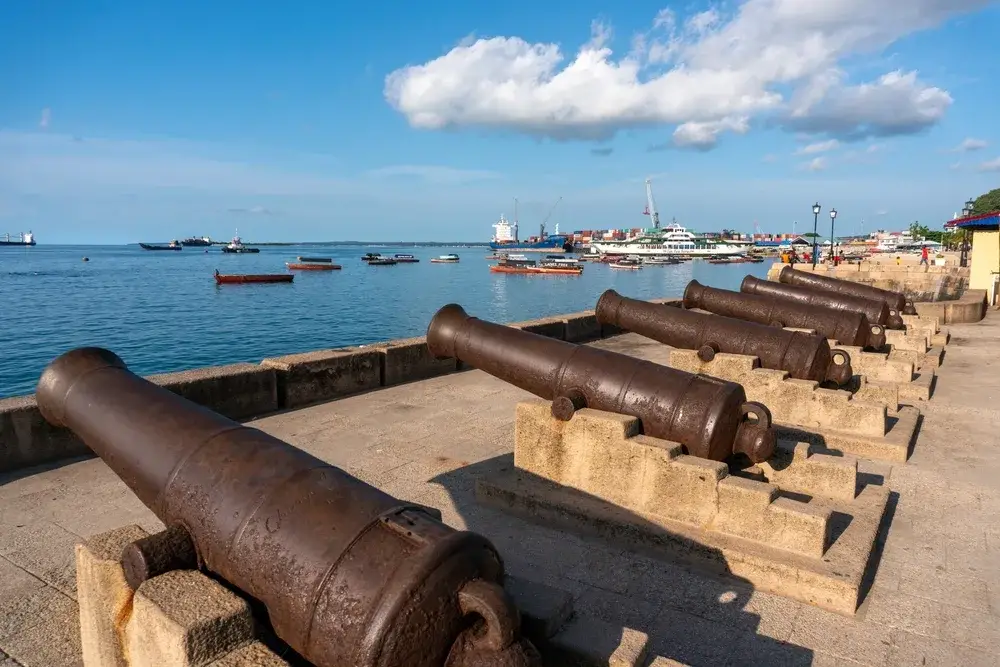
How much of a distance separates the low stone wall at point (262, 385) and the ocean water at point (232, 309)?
1899 centimetres

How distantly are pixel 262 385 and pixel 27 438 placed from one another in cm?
216

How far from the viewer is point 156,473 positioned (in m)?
2.72

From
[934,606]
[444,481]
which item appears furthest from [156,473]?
[934,606]

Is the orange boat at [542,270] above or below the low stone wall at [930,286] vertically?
below

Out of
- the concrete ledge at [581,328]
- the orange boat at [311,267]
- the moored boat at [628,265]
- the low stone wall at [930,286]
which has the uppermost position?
the concrete ledge at [581,328]

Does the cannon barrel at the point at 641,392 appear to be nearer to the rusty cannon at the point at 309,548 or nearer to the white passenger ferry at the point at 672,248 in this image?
the rusty cannon at the point at 309,548

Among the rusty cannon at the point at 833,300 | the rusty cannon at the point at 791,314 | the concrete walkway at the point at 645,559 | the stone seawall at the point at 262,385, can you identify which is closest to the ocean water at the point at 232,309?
the stone seawall at the point at 262,385

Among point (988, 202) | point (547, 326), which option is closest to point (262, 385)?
point (547, 326)

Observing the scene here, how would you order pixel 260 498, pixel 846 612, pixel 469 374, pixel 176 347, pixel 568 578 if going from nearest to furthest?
pixel 260 498
pixel 846 612
pixel 568 578
pixel 469 374
pixel 176 347

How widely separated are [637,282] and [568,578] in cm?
7812

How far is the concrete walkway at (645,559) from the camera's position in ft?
10.5

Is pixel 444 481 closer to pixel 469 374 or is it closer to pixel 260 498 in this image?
pixel 260 498

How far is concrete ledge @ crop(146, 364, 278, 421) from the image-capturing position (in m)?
6.37

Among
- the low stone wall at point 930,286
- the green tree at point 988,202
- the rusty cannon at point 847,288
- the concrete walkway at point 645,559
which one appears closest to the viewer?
the concrete walkway at point 645,559
